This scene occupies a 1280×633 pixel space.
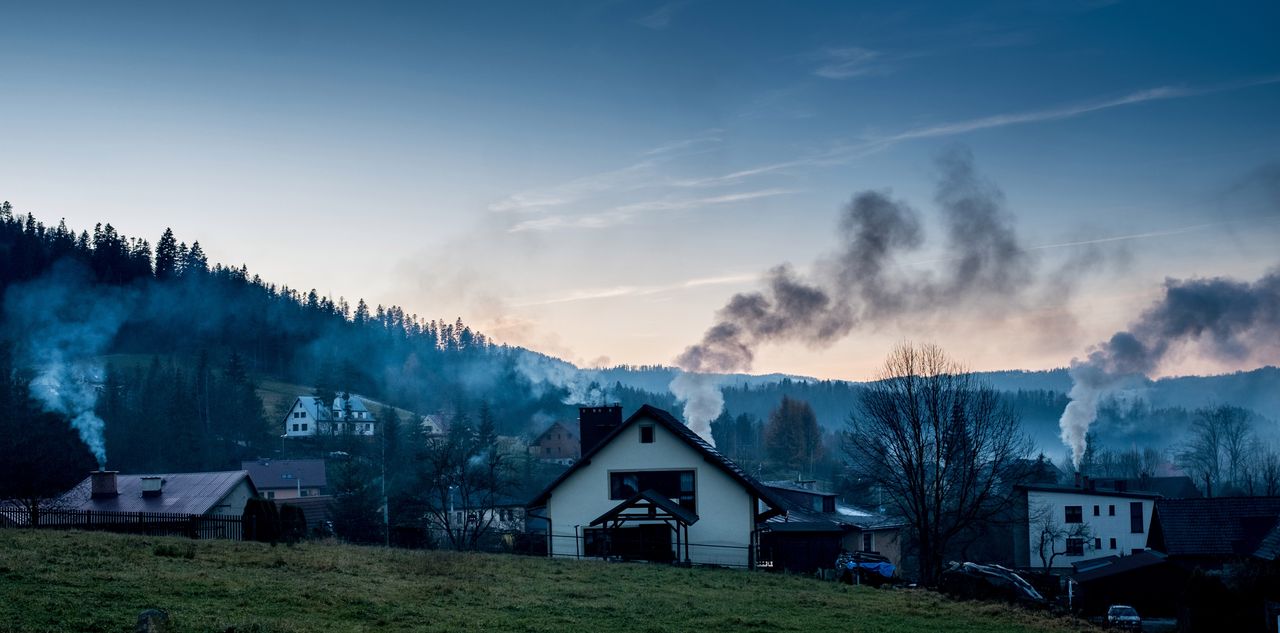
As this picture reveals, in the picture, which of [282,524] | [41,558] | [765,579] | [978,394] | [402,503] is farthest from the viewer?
[402,503]

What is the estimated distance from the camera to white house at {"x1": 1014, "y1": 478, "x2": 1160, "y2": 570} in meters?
69.1

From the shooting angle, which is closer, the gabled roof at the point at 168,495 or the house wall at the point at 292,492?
the gabled roof at the point at 168,495

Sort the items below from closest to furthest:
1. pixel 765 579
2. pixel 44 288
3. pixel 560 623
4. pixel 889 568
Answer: pixel 560 623
pixel 765 579
pixel 889 568
pixel 44 288

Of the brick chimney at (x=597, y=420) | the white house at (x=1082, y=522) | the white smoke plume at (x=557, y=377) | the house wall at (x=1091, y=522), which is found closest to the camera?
the brick chimney at (x=597, y=420)

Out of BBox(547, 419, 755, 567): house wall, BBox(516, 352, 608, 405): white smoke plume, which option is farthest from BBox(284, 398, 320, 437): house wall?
BBox(547, 419, 755, 567): house wall

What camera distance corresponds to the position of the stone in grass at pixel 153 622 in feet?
49.0

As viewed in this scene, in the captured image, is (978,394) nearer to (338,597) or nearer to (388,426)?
(338,597)

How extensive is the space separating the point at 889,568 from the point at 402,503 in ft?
93.0

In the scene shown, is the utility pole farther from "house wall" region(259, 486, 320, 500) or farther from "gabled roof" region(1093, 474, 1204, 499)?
"gabled roof" region(1093, 474, 1204, 499)

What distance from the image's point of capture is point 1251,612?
34.9m

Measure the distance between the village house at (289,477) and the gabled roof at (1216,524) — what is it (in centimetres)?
7210

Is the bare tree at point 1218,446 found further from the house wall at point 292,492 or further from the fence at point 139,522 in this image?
the fence at point 139,522

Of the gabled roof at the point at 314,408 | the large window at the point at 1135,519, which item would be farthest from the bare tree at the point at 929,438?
the gabled roof at the point at 314,408

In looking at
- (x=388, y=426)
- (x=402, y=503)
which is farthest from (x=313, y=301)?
(x=402, y=503)
